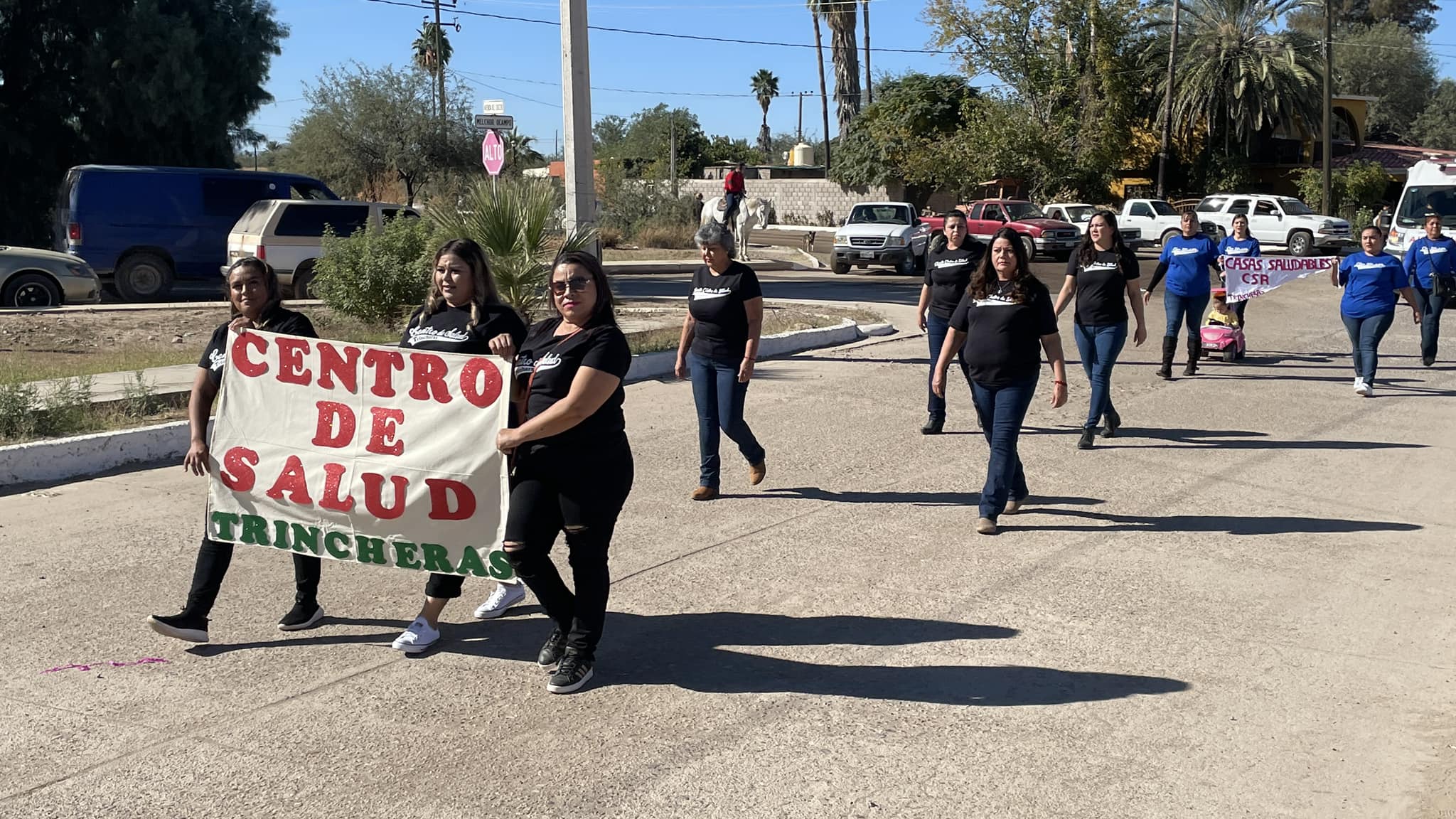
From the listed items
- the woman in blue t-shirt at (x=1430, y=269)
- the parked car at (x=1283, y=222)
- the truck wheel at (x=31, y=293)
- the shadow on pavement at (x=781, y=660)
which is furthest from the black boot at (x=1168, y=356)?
the parked car at (x=1283, y=222)

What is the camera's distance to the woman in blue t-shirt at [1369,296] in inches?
479

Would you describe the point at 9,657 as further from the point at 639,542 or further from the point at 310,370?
the point at 639,542

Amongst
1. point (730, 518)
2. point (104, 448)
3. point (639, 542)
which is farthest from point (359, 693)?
point (104, 448)

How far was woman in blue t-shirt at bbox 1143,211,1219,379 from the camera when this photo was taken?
1325 centimetres

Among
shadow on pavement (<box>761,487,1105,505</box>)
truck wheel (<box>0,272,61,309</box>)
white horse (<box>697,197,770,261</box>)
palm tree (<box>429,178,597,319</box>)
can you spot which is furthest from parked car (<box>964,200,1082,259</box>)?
shadow on pavement (<box>761,487,1105,505</box>)

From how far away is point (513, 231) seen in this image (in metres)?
13.8

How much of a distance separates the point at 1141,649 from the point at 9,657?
185 inches

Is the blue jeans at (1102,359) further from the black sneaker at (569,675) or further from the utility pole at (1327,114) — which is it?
the utility pole at (1327,114)

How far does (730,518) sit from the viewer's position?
7.83m

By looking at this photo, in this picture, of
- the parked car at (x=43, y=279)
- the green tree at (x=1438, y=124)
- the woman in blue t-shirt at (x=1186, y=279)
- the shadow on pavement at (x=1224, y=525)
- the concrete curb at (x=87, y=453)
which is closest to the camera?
the shadow on pavement at (x=1224, y=525)

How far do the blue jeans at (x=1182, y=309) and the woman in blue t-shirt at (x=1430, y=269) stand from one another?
2768 millimetres

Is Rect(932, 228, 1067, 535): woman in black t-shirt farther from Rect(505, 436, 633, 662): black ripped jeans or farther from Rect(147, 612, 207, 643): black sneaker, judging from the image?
Rect(147, 612, 207, 643): black sneaker

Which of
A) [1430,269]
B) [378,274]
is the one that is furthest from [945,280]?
[1430,269]

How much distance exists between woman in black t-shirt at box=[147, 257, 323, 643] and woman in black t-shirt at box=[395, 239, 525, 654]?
0.54 meters
